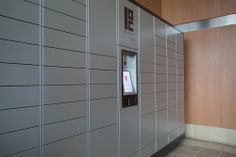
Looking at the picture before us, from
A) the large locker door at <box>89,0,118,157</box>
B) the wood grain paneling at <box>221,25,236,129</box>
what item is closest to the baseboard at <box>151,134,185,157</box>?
the wood grain paneling at <box>221,25,236,129</box>

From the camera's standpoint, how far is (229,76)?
14.2 ft

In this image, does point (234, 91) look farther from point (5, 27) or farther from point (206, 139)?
point (5, 27)

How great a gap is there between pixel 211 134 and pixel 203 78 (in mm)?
1281

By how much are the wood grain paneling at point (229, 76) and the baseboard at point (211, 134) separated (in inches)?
5.8

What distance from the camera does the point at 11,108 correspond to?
1.46 meters

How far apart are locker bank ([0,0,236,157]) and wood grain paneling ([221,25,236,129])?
2 cm

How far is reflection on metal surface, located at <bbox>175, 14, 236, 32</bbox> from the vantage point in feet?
14.1

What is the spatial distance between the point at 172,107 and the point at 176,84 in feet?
1.72

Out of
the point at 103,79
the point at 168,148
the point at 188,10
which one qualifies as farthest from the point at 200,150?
the point at 188,10

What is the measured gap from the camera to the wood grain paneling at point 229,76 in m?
4.27

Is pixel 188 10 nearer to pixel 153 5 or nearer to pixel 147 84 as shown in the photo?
pixel 153 5

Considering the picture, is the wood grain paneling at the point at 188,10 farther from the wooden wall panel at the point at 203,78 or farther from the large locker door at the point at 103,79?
the large locker door at the point at 103,79

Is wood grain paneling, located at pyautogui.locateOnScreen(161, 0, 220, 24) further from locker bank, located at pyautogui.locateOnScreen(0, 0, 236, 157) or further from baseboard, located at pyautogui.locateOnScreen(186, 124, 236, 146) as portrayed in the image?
baseboard, located at pyautogui.locateOnScreen(186, 124, 236, 146)

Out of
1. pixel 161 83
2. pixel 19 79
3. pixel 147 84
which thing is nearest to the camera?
pixel 19 79
